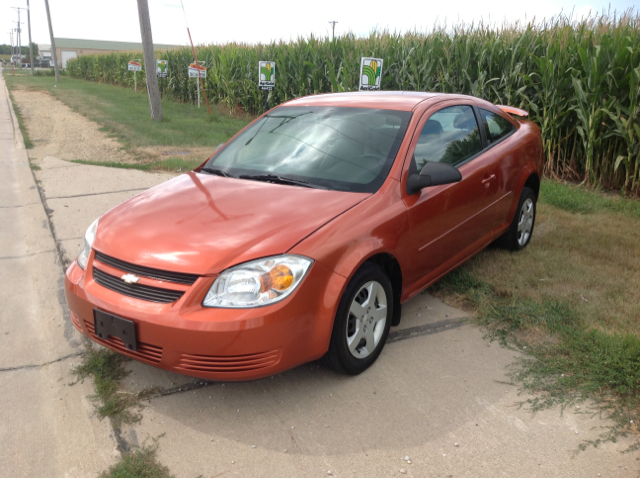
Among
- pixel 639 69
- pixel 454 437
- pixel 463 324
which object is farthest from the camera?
pixel 639 69

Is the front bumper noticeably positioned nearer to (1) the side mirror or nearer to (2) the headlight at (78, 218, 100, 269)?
(2) the headlight at (78, 218, 100, 269)

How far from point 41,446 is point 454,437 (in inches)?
79.4

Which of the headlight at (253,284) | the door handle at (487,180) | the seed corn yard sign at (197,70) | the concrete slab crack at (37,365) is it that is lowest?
the concrete slab crack at (37,365)

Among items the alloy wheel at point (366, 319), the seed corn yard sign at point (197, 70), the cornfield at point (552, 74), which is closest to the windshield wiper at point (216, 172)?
the alloy wheel at point (366, 319)

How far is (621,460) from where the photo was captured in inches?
100

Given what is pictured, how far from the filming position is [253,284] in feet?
8.77

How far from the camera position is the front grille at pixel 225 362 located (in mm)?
2656

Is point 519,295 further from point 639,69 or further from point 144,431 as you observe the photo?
point 639,69

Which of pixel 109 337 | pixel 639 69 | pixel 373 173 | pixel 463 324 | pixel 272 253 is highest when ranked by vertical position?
pixel 639 69

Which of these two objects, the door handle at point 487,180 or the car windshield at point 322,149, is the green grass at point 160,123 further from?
the door handle at point 487,180

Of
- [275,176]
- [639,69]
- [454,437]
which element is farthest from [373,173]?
[639,69]

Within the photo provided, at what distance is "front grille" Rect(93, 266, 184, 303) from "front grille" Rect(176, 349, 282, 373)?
0.97ft

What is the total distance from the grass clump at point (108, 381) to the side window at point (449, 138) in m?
2.27

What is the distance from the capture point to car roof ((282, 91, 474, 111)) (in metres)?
3.94
